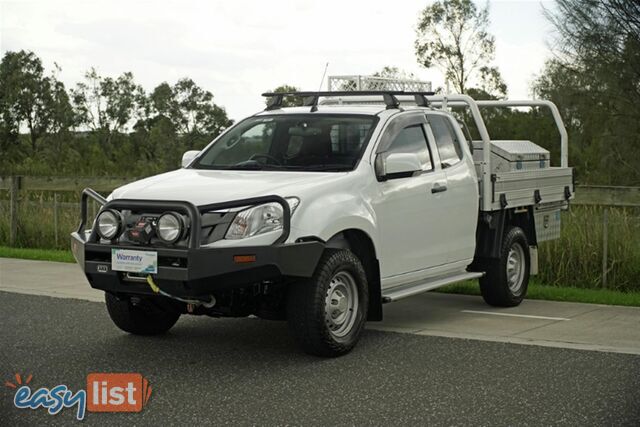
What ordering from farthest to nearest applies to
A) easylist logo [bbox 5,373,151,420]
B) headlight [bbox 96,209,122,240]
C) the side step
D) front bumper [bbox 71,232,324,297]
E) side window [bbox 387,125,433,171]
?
side window [bbox 387,125,433,171], the side step, headlight [bbox 96,209,122,240], front bumper [bbox 71,232,324,297], easylist logo [bbox 5,373,151,420]

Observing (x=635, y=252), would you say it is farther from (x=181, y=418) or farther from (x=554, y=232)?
(x=181, y=418)

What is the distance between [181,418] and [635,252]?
7.65 m

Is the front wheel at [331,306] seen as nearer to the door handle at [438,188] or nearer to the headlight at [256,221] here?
the headlight at [256,221]

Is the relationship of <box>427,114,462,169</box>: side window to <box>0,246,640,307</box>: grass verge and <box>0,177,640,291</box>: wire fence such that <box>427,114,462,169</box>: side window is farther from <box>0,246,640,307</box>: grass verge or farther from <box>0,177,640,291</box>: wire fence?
<box>0,177,640,291</box>: wire fence

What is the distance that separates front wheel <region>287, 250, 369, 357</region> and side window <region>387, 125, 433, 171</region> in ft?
4.91

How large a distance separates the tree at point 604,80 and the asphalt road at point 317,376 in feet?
95.9

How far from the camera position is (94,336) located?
31.1 ft

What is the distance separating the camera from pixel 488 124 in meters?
48.7

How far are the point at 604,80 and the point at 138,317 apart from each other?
34.5m

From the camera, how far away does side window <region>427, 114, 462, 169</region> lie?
33.8 ft

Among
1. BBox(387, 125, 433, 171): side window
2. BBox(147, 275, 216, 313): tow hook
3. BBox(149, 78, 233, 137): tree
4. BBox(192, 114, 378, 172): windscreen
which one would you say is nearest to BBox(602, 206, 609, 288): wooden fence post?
BBox(387, 125, 433, 171): side window

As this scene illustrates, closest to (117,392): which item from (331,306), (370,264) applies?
(331,306)

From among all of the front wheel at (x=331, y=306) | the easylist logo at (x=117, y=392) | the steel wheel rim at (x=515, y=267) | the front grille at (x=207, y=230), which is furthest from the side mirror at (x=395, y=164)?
the easylist logo at (x=117, y=392)

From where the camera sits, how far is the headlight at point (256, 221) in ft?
26.1
